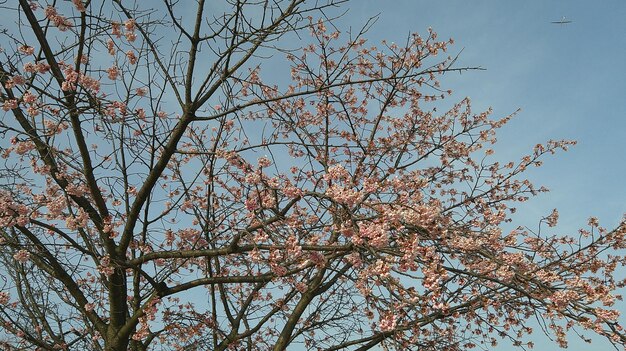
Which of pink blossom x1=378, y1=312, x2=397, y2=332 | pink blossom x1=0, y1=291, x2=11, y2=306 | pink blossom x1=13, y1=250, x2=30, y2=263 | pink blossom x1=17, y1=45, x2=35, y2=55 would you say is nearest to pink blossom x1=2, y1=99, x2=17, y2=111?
pink blossom x1=17, y1=45, x2=35, y2=55

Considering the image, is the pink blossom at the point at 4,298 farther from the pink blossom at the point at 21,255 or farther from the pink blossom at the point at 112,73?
the pink blossom at the point at 112,73

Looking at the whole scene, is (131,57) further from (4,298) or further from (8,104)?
(4,298)

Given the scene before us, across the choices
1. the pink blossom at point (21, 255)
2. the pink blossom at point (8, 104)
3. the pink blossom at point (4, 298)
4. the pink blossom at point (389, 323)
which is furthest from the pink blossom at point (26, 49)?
the pink blossom at point (389, 323)

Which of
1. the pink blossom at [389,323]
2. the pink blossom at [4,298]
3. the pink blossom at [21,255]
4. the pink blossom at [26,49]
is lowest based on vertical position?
the pink blossom at [389,323]

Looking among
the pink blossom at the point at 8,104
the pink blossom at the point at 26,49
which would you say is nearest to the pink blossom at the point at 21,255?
the pink blossom at the point at 8,104

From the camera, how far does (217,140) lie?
6.66m

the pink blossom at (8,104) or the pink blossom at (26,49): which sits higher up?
the pink blossom at (26,49)

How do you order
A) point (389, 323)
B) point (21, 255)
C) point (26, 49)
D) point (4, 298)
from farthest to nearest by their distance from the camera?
1. point (4, 298)
2. point (21, 255)
3. point (26, 49)
4. point (389, 323)

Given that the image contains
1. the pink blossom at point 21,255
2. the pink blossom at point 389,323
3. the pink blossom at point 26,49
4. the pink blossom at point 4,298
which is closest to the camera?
the pink blossom at point 389,323

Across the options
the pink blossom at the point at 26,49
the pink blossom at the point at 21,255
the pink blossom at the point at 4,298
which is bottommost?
the pink blossom at the point at 21,255

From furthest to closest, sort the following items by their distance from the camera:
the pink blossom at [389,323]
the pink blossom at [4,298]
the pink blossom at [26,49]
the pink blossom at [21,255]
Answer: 1. the pink blossom at [4,298]
2. the pink blossom at [21,255]
3. the pink blossom at [26,49]
4. the pink blossom at [389,323]

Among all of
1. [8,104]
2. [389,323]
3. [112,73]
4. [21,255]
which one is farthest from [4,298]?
[389,323]

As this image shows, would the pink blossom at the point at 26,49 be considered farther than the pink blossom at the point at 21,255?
No

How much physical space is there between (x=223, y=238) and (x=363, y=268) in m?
3.59
